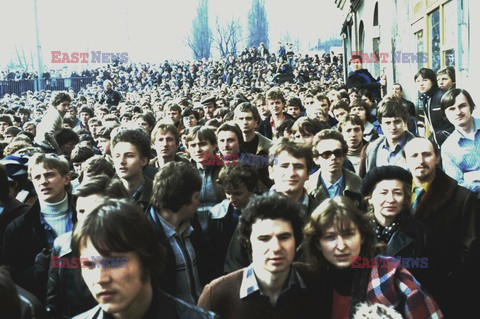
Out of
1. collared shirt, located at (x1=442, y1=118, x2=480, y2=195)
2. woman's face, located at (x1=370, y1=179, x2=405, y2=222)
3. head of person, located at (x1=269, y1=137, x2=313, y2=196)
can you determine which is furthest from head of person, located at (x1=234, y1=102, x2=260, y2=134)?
woman's face, located at (x1=370, y1=179, x2=405, y2=222)

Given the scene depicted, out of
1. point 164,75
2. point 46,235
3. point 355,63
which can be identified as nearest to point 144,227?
point 46,235

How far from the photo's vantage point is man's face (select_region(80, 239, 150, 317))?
2.52 m

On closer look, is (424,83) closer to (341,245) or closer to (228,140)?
(228,140)

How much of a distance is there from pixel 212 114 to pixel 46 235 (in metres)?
7.42

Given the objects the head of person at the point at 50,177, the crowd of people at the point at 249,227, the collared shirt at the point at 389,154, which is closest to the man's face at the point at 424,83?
the crowd of people at the point at 249,227

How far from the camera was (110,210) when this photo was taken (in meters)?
2.58

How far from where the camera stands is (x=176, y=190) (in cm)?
396

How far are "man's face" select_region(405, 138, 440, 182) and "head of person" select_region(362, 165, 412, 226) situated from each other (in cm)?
54

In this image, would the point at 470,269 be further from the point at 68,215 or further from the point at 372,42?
the point at 372,42

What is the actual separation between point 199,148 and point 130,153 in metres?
0.87

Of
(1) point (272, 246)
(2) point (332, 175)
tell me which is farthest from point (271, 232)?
(2) point (332, 175)

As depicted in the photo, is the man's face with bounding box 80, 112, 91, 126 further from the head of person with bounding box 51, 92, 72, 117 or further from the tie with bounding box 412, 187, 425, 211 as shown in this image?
the tie with bounding box 412, 187, 425, 211

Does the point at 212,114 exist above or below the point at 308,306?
above

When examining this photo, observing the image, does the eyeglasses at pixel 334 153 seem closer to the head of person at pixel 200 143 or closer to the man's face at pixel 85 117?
the head of person at pixel 200 143
